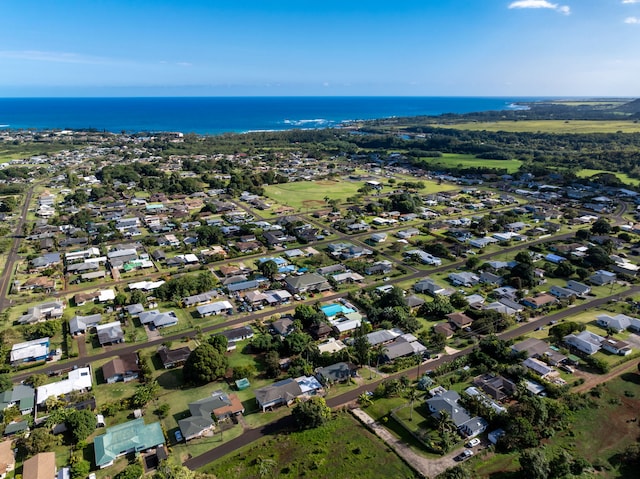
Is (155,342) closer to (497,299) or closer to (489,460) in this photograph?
(489,460)

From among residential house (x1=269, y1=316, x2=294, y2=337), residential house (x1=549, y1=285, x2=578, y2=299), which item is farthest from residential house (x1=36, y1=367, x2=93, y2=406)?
residential house (x1=549, y1=285, x2=578, y2=299)

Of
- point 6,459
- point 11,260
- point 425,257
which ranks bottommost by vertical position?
point 6,459

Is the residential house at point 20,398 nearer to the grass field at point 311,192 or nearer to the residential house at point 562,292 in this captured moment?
the residential house at point 562,292

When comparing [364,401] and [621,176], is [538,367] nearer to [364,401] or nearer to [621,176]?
[364,401]

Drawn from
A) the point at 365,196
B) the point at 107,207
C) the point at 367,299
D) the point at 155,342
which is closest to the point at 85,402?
the point at 155,342

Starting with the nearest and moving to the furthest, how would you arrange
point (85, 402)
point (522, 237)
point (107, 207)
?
point (85, 402) → point (522, 237) → point (107, 207)

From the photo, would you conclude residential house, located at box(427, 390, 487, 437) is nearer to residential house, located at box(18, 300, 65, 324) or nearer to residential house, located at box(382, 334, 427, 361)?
residential house, located at box(382, 334, 427, 361)

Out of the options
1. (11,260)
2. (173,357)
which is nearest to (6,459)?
(173,357)
